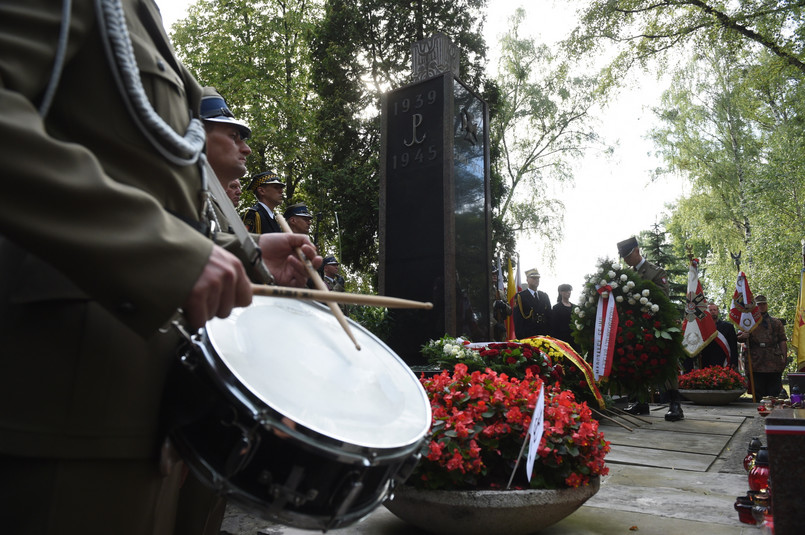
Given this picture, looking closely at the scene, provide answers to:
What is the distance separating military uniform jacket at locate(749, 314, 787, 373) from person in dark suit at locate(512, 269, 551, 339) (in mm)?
4357

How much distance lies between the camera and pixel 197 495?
1.57 meters

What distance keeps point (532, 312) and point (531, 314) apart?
0.05 meters

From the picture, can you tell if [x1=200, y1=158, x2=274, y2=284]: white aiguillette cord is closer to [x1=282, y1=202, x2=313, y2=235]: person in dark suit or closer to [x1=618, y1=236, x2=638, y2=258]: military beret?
[x1=282, y1=202, x2=313, y2=235]: person in dark suit

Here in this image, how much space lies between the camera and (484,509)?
109 inches

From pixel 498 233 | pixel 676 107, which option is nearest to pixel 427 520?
pixel 498 233

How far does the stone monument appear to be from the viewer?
7477mm

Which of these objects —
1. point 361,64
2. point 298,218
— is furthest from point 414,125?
point 361,64

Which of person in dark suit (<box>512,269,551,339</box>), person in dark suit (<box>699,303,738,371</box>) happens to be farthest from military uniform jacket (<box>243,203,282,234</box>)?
person in dark suit (<box>699,303,738,371</box>)

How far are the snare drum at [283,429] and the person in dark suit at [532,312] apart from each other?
11.3 m

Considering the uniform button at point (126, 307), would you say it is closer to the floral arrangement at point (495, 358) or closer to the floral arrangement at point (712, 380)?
the floral arrangement at point (495, 358)

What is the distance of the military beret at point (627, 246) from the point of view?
8.66 meters

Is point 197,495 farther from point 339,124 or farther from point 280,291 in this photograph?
point 339,124

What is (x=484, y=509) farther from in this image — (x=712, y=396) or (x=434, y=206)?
(x=712, y=396)

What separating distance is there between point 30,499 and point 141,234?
483mm
